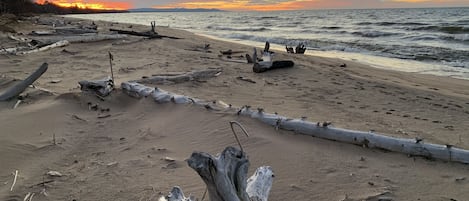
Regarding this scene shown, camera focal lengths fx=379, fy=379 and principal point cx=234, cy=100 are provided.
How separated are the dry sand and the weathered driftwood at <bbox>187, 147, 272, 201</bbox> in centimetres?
103

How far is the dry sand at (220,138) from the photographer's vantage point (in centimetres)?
326

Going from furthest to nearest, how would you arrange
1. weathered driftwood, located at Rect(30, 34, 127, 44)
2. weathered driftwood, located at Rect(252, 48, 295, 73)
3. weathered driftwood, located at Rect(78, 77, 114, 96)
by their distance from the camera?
weathered driftwood, located at Rect(30, 34, 127, 44) < weathered driftwood, located at Rect(252, 48, 295, 73) < weathered driftwood, located at Rect(78, 77, 114, 96)

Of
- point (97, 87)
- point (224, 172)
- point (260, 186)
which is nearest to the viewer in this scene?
point (224, 172)

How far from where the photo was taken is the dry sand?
3264 millimetres

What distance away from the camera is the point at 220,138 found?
4.34 m

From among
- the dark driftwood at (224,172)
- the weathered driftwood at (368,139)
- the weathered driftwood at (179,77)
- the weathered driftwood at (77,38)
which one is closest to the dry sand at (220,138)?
the weathered driftwood at (368,139)

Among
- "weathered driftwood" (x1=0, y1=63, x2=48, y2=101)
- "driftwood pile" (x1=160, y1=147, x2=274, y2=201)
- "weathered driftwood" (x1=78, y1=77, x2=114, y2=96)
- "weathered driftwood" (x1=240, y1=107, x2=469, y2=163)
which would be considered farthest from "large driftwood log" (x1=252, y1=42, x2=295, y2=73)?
"driftwood pile" (x1=160, y1=147, x2=274, y2=201)

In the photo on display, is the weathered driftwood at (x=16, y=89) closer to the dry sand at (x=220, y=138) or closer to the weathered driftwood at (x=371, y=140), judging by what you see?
the dry sand at (x=220, y=138)

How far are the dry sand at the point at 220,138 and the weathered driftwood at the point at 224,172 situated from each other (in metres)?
1.03

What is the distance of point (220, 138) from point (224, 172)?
227cm

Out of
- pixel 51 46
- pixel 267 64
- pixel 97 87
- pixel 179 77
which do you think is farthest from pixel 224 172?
pixel 51 46

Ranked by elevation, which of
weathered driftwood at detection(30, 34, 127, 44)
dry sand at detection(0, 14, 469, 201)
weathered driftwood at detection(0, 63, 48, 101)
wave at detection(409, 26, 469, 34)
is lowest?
dry sand at detection(0, 14, 469, 201)

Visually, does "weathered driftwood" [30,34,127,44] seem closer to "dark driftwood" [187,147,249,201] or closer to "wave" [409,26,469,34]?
"dark driftwood" [187,147,249,201]

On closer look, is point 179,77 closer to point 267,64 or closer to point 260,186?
point 267,64
